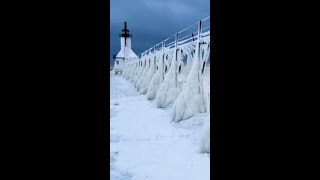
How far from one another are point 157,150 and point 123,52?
4772cm

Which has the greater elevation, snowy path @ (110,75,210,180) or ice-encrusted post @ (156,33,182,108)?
ice-encrusted post @ (156,33,182,108)

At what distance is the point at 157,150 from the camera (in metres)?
6.31

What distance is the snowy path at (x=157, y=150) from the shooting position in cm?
486

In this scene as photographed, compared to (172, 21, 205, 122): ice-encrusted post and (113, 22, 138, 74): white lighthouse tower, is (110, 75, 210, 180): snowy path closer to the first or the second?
(172, 21, 205, 122): ice-encrusted post

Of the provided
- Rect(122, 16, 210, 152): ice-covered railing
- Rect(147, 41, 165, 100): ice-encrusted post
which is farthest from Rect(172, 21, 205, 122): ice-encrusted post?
Rect(147, 41, 165, 100): ice-encrusted post

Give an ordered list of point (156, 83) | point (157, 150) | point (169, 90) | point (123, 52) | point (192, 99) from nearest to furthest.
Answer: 1. point (157, 150)
2. point (192, 99)
3. point (169, 90)
4. point (156, 83)
5. point (123, 52)

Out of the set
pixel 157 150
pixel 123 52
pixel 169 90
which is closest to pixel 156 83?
pixel 169 90

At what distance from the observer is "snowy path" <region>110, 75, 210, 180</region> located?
15.9 ft

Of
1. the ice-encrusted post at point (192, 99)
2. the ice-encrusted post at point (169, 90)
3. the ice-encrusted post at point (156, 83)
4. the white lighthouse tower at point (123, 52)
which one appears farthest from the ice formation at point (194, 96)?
the white lighthouse tower at point (123, 52)

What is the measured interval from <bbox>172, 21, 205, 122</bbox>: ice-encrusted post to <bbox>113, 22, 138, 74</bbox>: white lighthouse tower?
138 feet

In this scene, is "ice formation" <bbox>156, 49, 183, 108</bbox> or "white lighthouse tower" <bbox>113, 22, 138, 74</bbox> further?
"white lighthouse tower" <bbox>113, 22, 138, 74</bbox>

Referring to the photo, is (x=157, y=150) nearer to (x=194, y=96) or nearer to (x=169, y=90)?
(x=194, y=96)
